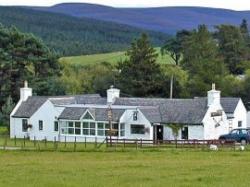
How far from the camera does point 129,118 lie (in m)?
68.1

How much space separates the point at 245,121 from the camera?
76000mm

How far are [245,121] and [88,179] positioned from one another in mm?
48088

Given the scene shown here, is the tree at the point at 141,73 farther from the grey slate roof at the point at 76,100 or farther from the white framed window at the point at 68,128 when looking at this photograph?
the white framed window at the point at 68,128

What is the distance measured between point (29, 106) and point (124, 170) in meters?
43.9

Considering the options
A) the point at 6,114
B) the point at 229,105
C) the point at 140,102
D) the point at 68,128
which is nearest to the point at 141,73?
the point at 6,114

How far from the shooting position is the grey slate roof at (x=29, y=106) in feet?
249

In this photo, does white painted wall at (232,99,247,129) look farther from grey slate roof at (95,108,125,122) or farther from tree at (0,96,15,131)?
tree at (0,96,15,131)

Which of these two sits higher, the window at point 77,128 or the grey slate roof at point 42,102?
the grey slate roof at point 42,102

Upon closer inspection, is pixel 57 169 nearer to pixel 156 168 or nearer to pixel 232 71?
pixel 156 168

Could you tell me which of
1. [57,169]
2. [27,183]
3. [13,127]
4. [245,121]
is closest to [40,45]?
[13,127]

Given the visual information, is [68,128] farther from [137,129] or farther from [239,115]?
[239,115]

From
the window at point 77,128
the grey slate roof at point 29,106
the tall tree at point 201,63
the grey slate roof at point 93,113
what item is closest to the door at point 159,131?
the grey slate roof at point 93,113

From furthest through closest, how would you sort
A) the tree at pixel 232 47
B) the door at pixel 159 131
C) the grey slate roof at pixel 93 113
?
the tree at pixel 232 47
the grey slate roof at pixel 93 113
the door at pixel 159 131

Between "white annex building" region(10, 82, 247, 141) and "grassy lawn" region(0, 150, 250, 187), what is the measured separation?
17355 mm
